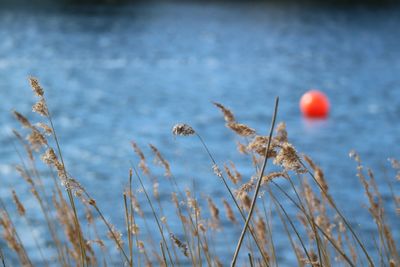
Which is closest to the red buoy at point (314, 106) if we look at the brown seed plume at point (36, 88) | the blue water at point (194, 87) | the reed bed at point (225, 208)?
the blue water at point (194, 87)

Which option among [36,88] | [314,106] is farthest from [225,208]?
[314,106]

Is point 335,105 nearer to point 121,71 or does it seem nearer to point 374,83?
point 374,83

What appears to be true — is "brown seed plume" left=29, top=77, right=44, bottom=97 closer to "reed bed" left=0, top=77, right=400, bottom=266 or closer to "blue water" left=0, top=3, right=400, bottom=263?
"reed bed" left=0, top=77, right=400, bottom=266

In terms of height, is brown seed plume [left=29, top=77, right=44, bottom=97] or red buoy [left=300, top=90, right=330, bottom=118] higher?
red buoy [left=300, top=90, right=330, bottom=118]

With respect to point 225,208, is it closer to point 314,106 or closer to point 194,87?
point 314,106

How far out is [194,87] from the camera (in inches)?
651

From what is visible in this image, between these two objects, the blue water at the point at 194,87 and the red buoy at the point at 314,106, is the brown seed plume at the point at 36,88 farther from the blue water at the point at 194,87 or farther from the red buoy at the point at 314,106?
the red buoy at the point at 314,106

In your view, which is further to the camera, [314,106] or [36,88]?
[314,106]

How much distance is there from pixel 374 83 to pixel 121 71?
20.6 ft

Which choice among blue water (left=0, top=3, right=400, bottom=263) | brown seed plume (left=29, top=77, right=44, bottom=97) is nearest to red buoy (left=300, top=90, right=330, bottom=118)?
blue water (left=0, top=3, right=400, bottom=263)

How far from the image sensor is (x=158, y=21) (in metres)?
32.8

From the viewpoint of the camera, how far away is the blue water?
9.80 m

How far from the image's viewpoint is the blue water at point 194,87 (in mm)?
9805

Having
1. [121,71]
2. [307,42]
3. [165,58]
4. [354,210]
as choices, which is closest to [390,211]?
[354,210]
